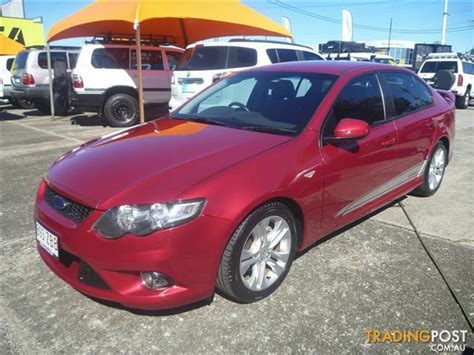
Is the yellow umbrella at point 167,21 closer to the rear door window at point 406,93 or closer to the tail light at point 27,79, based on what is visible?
the tail light at point 27,79

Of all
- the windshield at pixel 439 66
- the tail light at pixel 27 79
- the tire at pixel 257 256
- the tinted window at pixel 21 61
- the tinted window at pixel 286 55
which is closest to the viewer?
the tire at pixel 257 256

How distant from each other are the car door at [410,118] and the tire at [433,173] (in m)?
0.26

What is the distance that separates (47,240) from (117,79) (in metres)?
8.11

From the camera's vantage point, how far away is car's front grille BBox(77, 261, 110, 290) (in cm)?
234

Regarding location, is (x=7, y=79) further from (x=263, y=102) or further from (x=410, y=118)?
(x=410, y=118)

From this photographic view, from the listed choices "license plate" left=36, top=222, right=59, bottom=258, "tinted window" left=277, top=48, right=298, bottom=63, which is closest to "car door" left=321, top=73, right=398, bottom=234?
"license plate" left=36, top=222, right=59, bottom=258

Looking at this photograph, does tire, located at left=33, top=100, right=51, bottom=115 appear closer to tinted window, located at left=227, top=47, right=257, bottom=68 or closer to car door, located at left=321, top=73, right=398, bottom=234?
tinted window, located at left=227, top=47, right=257, bottom=68

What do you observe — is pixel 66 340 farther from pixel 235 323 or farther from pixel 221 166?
pixel 221 166

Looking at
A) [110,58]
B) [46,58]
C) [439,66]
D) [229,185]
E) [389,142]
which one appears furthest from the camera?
[439,66]

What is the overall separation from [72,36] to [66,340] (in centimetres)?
1088

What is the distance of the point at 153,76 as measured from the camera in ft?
34.1

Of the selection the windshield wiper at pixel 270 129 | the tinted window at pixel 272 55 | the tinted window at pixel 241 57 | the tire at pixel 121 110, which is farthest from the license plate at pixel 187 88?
the windshield wiper at pixel 270 129

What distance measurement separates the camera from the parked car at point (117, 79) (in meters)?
9.84

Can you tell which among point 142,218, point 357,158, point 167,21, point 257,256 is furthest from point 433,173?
point 167,21
